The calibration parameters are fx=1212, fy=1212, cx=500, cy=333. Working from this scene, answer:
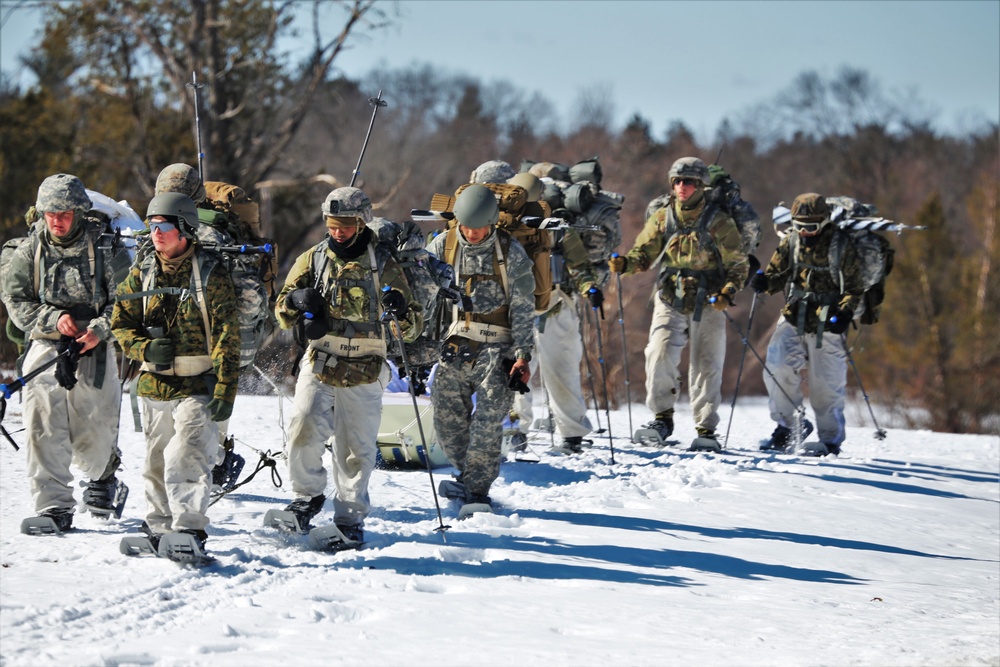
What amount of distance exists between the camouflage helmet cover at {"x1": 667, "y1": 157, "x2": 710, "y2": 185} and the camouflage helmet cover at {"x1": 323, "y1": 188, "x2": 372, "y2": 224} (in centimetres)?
445

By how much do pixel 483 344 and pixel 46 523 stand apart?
287 centimetres

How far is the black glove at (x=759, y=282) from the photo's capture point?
1128 centimetres

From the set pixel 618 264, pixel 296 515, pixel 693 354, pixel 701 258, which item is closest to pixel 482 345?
Answer: pixel 296 515

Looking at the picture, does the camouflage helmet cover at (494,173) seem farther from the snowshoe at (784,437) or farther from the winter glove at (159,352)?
the snowshoe at (784,437)

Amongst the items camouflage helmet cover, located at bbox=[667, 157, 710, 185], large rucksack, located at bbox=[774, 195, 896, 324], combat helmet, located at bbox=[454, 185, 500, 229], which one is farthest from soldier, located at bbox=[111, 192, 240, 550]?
large rucksack, located at bbox=[774, 195, 896, 324]

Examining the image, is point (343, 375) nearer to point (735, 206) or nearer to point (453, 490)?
point (453, 490)

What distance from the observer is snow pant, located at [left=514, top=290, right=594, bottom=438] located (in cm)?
1034

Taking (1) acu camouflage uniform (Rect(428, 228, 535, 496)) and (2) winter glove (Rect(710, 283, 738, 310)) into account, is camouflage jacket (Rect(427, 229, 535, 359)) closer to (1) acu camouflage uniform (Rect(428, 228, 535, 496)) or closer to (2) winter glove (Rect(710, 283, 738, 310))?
(1) acu camouflage uniform (Rect(428, 228, 535, 496))

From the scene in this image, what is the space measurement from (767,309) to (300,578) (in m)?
51.8

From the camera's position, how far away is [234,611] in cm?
554

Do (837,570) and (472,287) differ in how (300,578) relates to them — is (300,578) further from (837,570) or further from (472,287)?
(837,570)

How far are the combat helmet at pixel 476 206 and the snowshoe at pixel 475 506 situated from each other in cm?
177

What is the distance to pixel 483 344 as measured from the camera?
7961mm

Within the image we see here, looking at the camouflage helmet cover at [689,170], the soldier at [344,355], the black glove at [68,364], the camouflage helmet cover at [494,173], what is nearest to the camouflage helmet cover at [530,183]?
the camouflage helmet cover at [494,173]
